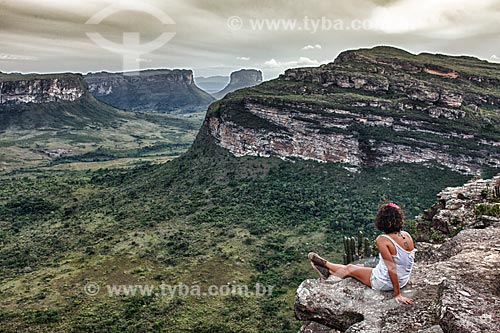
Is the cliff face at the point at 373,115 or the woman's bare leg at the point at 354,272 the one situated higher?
the cliff face at the point at 373,115

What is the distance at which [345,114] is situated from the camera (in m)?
49.2

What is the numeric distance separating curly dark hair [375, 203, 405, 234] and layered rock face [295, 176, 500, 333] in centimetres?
117

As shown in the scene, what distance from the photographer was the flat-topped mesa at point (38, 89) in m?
131

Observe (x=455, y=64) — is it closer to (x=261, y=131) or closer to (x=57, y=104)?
(x=261, y=131)

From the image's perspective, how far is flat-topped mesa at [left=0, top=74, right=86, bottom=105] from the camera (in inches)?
5172

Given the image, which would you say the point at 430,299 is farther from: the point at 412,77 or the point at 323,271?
the point at 412,77

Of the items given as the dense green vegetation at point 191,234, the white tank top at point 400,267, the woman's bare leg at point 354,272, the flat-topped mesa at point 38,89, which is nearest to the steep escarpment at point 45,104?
the flat-topped mesa at point 38,89

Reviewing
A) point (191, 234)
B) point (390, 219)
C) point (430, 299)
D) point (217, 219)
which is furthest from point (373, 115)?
point (430, 299)

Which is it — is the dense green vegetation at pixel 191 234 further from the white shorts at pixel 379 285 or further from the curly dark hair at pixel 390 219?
the curly dark hair at pixel 390 219

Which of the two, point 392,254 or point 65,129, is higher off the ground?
point 392,254

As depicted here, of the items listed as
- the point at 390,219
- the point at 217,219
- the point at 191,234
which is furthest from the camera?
the point at 217,219

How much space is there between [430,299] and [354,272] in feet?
4.92

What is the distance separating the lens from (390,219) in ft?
23.0

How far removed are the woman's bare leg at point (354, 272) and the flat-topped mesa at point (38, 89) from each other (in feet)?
491
